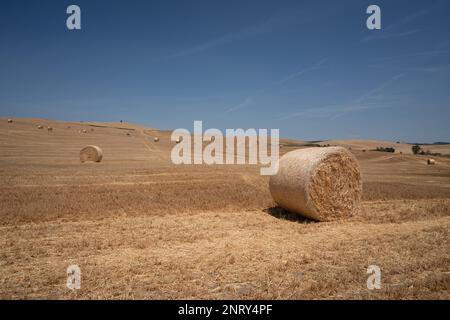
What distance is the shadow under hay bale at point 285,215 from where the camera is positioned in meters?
10.4

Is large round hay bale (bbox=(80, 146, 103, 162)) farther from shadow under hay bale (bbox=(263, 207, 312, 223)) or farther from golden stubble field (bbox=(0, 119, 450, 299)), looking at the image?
shadow under hay bale (bbox=(263, 207, 312, 223))

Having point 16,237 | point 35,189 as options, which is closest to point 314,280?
point 16,237

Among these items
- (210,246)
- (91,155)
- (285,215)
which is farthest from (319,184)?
(91,155)

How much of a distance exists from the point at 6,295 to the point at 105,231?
12.0ft

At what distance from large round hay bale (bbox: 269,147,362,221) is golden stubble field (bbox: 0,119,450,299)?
40 cm

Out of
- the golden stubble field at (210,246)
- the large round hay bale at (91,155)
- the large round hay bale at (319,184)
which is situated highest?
the large round hay bale at (91,155)

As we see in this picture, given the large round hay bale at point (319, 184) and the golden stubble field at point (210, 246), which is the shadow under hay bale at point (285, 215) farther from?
the large round hay bale at point (319, 184)

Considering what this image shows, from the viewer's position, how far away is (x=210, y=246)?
7551 millimetres

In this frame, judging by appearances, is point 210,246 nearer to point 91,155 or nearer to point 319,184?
point 319,184

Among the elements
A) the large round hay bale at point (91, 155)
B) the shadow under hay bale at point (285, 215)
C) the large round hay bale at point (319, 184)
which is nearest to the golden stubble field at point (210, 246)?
the shadow under hay bale at point (285, 215)

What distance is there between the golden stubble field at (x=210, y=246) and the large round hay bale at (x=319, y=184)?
397 mm

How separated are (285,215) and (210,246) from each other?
157 inches

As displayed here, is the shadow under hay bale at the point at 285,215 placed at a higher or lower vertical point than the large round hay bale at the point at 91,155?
lower
